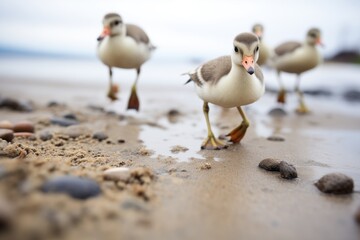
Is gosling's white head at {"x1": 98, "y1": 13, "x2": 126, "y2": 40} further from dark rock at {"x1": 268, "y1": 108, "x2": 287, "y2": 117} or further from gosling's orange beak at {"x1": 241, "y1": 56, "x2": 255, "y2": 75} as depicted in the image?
dark rock at {"x1": 268, "y1": 108, "x2": 287, "y2": 117}

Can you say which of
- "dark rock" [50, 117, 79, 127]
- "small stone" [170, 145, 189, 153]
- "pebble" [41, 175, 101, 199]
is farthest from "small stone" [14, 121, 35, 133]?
"pebble" [41, 175, 101, 199]

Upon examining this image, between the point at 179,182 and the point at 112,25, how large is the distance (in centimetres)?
365

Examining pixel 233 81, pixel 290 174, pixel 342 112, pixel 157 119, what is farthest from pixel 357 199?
pixel 342 112

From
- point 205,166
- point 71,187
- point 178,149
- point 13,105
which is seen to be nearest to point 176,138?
point 178,149

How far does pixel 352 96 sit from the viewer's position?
10875 millimetres

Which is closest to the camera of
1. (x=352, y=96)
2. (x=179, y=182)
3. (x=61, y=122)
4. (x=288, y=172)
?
(x=179, y=182)

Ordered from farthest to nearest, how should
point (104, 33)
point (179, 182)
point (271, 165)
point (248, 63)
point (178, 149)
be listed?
point (104, 33) → point (178, 149) → point (248, 63) → point (271, 165) → point (179, 182)

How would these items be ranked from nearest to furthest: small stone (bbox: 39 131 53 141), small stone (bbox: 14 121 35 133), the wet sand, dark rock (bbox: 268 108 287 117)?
the wet sand < small stone (bbox: 39 131 53 141) < small stone (bbox: 14 121 35 133) < dark rock (bbox: 268 108 287 117)

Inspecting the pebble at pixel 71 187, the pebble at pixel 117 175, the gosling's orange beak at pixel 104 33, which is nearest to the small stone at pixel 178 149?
the pebble at pixel 117 175

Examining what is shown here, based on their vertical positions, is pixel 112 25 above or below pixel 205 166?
above

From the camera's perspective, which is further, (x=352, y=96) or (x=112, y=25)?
(x=352, y=96)

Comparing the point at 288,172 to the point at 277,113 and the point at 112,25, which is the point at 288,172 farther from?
the point at 277,113

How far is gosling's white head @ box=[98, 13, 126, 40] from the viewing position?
566 cm

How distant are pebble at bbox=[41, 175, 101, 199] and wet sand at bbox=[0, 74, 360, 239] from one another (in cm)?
4
